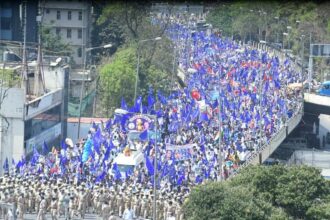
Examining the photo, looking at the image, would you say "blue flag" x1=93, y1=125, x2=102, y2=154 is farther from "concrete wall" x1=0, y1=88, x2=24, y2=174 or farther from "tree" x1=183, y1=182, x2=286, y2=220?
"tree" x1=183, y1=182, x2=286, y2=220

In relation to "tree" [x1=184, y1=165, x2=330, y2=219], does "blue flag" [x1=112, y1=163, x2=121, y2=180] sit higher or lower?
lower

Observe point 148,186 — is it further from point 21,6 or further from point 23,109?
point 21,6

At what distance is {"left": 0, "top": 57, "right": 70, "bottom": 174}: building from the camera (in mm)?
36594

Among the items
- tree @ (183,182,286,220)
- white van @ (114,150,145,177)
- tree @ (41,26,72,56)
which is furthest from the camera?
tree @ (41,26,72,56)

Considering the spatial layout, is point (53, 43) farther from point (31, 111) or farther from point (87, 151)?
point (87, 151)

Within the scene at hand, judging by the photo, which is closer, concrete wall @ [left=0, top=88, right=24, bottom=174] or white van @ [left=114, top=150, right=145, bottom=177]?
white van @ [left=114, top=150, right=145, bottom=177]

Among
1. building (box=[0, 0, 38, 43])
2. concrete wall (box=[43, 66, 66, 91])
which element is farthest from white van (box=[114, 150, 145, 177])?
building (box=[0, 0, 38, 43])

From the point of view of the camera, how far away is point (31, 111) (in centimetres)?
3756

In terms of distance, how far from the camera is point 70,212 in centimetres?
A: 2841

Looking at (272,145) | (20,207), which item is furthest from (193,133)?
(20,207)

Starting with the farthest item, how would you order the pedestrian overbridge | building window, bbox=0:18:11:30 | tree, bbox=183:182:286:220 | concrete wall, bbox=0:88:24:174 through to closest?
the pedestrian overbridge, building window, bbox=0:18:11:30, concrete wall, bbox=0:88:24:174, tree, bbox=183:182:286:220

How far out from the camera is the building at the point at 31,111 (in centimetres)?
3659

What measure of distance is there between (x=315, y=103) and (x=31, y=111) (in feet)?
57.6

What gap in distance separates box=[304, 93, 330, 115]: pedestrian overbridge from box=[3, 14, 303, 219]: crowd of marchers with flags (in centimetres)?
61
